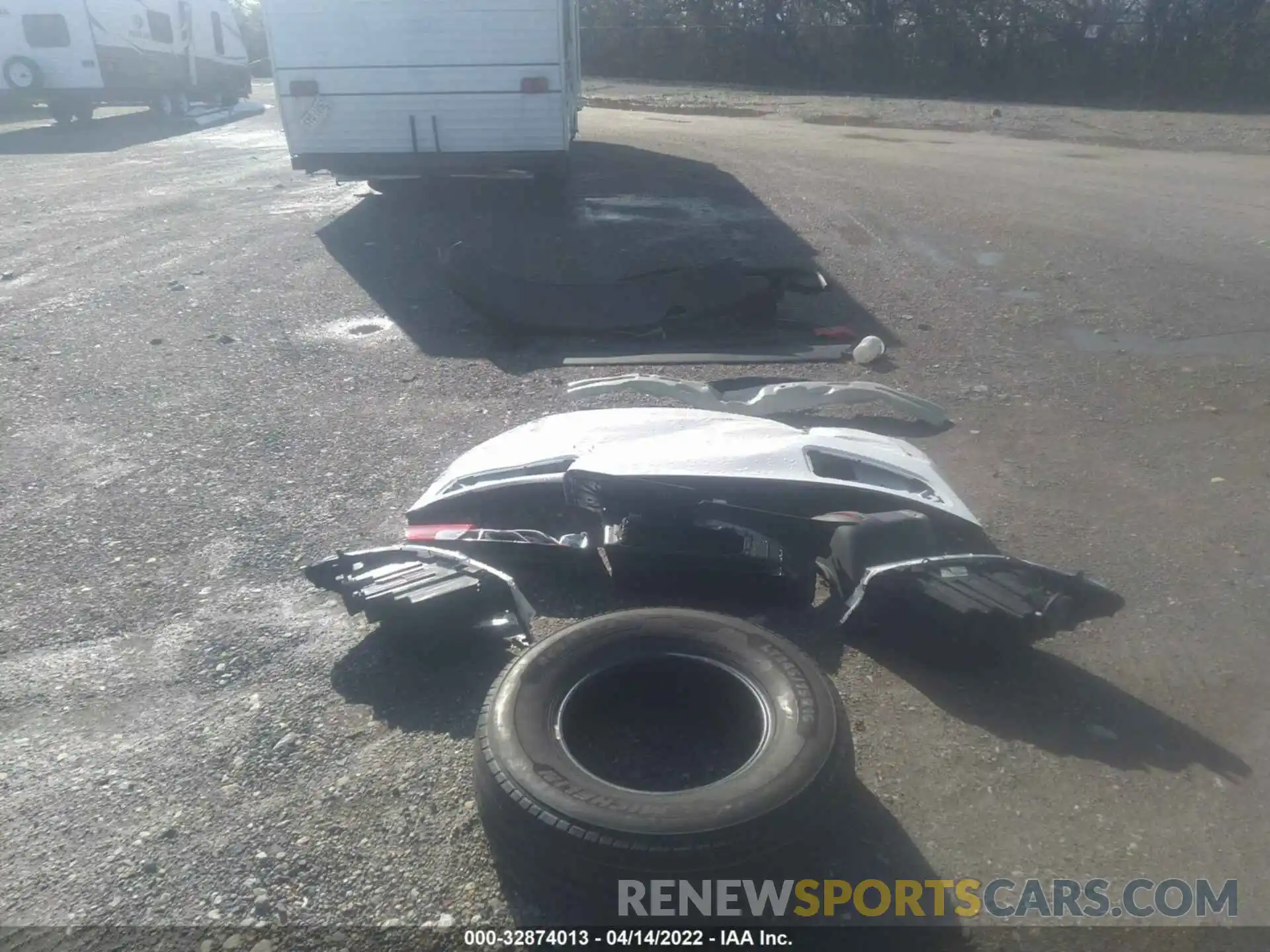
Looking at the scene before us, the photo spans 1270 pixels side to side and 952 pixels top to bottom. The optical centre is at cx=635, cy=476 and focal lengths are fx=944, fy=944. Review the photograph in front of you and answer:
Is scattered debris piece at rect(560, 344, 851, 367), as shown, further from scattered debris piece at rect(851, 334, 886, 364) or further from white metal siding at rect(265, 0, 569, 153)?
white metal siding at rect(265, 0, 569, 153)

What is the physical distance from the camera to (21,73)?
818 inches

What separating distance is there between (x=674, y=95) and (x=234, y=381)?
2406 cm

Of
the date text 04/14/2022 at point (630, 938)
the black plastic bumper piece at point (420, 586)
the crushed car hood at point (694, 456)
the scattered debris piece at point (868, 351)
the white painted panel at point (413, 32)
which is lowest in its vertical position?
the scattered debris piece at point (868, 351)

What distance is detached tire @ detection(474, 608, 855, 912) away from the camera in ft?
7.48

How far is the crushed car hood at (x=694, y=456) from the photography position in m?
3.64

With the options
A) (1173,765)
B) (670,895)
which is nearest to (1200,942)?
(1173,765)

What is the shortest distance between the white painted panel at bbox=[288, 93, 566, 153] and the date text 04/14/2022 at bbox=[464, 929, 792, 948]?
31.6ft

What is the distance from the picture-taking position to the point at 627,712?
10.0ft

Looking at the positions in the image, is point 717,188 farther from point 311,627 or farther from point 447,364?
point 311,627

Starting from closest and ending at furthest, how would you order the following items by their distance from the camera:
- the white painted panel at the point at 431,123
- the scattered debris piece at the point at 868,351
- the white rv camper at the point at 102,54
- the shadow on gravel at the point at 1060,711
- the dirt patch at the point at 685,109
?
1. the shadow on gravel at the point at 1060,711
2. the scattered debris piece at the point at 868,351
3. the white painted panel at the point at 431,123
4. the white rv camper at the point at 102,54
5. the dirt patch at the point at 685,109

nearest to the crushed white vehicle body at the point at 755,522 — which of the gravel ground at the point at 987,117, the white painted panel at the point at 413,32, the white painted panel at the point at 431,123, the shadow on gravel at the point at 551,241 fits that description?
the shadow on gravel at the point at 551,241
